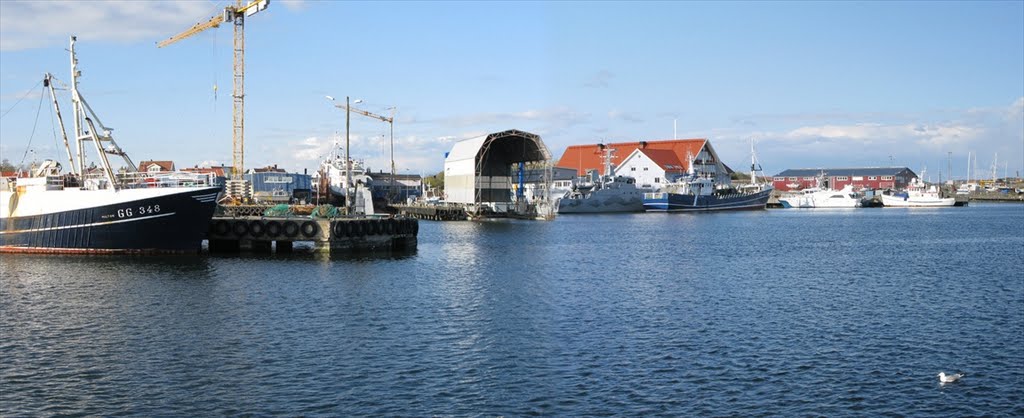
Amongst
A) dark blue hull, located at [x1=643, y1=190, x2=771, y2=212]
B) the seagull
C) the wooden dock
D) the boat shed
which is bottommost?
the seagull

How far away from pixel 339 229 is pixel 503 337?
24809 millimetres

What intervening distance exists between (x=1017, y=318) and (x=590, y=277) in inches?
631

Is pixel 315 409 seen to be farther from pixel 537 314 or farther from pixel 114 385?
pixel 537 314

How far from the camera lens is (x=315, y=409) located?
1546 cm

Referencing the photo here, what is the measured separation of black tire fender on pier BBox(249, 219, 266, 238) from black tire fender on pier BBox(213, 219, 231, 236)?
133 cm

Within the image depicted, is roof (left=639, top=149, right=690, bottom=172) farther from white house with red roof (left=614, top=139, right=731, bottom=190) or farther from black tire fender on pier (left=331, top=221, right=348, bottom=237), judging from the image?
black tire fender on pier (left=331, top=221, right=348, bottom=237)

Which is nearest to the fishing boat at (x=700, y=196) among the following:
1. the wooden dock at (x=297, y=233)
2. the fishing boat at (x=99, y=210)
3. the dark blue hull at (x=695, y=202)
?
the dark blue hull at (x=695, y=202)

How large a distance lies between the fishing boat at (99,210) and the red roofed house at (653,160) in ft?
306

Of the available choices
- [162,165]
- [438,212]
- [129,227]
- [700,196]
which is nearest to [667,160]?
[700,196]

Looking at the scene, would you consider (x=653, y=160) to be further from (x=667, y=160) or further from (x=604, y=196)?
(x=604, y=196)

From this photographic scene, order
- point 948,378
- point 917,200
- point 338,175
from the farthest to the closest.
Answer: point 917,200 < point 338,175 < point 948,378

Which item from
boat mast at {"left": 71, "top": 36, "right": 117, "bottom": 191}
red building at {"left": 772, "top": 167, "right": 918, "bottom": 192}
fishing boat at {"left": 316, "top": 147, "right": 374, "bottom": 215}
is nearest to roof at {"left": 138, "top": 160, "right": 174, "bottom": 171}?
fishing boat at {"left": 316, "top": 147, "right": 374, "bottom": 215}

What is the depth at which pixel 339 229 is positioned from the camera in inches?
1785

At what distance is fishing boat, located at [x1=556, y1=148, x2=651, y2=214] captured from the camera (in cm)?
11400
